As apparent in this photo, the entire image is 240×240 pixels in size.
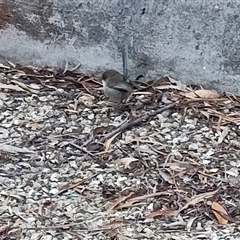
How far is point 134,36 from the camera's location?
163 inches

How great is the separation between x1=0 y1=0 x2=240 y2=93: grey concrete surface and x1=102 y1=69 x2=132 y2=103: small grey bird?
0.28m

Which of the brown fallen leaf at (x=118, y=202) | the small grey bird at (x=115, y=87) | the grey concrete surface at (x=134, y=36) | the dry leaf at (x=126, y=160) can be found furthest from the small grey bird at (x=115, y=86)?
the brown fallen leaf at (x=118, y=202)

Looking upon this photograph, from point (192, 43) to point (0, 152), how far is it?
1281 millimetres

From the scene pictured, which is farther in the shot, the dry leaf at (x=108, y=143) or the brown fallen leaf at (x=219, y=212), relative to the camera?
the dry leaf at (x=108, y=143)

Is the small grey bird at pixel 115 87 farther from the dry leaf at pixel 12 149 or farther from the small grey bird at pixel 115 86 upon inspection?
the dry leaf at pixel 12 149

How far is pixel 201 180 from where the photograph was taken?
3297 millimetres

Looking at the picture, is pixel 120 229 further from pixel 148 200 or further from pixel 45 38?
pixel 45 38

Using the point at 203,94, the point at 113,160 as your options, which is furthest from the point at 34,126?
the point at 203,94

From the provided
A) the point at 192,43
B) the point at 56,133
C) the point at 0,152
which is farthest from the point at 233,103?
the point at 0,152

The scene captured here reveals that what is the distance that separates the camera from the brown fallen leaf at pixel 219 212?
299cm

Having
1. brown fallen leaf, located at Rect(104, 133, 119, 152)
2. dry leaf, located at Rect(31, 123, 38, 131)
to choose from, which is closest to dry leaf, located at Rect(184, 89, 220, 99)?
brown fallen leaf, located at Rect(104, 133, 119, 152)

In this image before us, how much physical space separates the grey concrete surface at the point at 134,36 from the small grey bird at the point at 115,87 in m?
0.28

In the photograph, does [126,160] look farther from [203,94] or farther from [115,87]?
[203,94]

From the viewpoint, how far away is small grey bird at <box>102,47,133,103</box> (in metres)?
3.89
